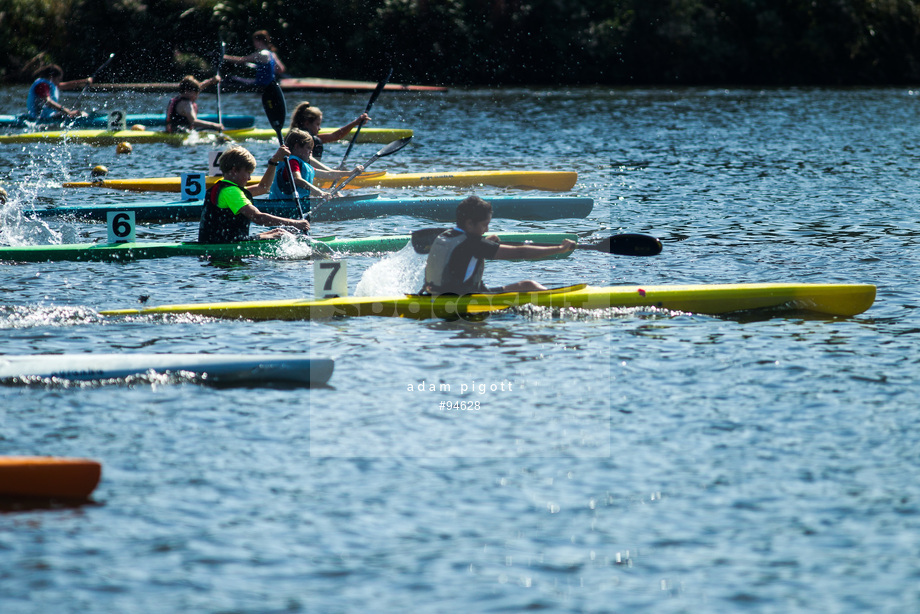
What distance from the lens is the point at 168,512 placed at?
5.33 metres

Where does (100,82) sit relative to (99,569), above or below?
above

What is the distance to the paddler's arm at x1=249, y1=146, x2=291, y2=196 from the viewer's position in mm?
12273

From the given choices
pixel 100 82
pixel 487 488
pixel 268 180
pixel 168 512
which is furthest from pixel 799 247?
pixel 100 82

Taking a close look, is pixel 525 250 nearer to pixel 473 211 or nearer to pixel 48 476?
pixel 473 211

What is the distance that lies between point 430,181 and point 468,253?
26.9 ft

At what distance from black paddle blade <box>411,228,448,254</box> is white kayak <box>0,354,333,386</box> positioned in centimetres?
185

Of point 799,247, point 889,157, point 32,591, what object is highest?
point 889,157

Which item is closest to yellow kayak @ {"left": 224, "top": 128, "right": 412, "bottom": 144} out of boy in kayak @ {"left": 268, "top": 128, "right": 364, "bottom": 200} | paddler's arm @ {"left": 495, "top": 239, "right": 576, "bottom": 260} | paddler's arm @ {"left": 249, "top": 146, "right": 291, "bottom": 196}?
paddler's arm @ {"left": 249, "top": 146, "right": 291, "bottom": 196}

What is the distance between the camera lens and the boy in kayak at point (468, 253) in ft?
26.9

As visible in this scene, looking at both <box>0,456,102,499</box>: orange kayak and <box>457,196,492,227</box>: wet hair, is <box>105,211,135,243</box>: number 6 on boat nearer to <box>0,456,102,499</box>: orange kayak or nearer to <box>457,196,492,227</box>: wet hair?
<box>457,196,492,227</box>: wet hair

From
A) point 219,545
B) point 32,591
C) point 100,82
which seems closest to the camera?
point 32,591

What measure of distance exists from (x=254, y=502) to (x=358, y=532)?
0.62 metres

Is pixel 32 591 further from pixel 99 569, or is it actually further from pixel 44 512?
pixel 44 512

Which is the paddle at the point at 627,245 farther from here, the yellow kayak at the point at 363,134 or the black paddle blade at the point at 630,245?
the yellow kayak at the point at 363,134
